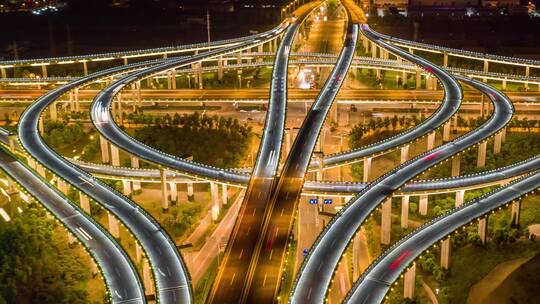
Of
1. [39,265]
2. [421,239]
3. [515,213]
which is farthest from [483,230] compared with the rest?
[39,265]

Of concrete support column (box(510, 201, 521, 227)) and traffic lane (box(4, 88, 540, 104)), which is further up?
traffic lane (box(4, 88, 540, 104))

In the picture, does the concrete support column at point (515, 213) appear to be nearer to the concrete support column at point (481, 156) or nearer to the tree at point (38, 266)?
the concrete support column at point (481, 156)

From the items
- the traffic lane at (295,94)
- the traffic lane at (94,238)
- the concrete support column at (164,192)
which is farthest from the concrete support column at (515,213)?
the traffic lane at (295,94)

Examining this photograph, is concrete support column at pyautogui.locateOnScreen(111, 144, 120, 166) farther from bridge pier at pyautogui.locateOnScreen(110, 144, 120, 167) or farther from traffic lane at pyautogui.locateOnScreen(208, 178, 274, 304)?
traffic lane at pyautogui.locateOnScreen(208, 178, 274, 304)

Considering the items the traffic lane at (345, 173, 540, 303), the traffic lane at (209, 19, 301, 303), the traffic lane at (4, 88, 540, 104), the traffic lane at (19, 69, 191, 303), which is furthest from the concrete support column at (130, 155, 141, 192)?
the traffic lane at (345, 173, 540, 303)

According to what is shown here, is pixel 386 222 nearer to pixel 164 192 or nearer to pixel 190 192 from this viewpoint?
pixel 190 192
